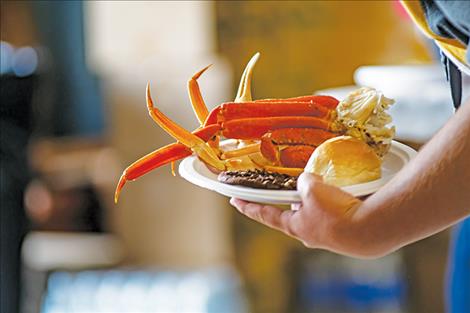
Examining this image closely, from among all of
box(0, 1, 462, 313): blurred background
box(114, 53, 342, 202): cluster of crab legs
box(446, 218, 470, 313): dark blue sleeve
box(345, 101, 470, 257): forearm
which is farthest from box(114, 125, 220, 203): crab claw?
box(0, 1, 462, 313): blurred background

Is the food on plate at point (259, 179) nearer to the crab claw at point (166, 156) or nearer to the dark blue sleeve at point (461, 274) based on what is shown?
the crab claw at point (166, 156)

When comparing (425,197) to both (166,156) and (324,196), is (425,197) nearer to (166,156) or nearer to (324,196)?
(324,196)

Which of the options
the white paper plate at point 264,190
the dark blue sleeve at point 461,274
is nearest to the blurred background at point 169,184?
the dark blue sleeve at point 461,274

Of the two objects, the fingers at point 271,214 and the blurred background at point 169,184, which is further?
the blurred background at point 169,184

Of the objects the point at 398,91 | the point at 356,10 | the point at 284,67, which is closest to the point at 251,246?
the point at 284,67

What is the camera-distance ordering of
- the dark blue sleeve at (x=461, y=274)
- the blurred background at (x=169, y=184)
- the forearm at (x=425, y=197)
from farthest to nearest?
1. the blurred background at (x=169, y=184)
2. the dark blue sleeve at (x=461, y=274)
3. the forearm at (x=425, y=197)

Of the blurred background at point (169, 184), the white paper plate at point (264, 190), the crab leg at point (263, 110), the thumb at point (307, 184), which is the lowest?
the blurred background at point (169, 184)

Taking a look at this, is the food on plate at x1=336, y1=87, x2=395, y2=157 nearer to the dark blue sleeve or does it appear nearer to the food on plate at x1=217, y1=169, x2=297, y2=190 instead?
the food on plate at x1=217, y1=169, x2=297, y2=190
